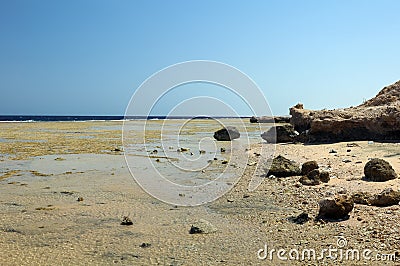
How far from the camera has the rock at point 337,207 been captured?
262 inches

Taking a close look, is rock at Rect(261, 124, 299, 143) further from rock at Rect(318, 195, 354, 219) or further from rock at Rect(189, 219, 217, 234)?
rock at Rect(189, 219, 217, 234)

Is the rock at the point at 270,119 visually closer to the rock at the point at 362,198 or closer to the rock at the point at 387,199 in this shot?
the rock at the point at 362,198

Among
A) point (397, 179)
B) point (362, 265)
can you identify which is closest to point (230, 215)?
point (362, 265)

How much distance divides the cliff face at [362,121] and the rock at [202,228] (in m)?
12.3

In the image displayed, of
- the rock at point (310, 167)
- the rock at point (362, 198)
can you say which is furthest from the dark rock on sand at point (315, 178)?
the rock at point (362, 198)

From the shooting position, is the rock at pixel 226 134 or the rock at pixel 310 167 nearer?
the rock at pixel 310 167

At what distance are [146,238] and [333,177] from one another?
6248 millimetres

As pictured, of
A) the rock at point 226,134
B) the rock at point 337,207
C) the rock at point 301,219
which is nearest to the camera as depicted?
the rock at point 337,207

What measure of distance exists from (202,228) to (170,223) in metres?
0.89

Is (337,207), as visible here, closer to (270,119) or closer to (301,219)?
(301,219)

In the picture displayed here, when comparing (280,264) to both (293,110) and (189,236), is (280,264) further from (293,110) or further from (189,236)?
(293,110)

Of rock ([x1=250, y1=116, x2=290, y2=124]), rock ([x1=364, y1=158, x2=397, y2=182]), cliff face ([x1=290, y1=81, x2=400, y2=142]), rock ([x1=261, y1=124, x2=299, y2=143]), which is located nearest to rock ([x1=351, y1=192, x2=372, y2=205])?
rock ([x1=364, y1=158, x2=397, y2=182])

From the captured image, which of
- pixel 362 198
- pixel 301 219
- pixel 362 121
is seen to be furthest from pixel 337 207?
pixel 362 121

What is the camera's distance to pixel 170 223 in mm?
7195
